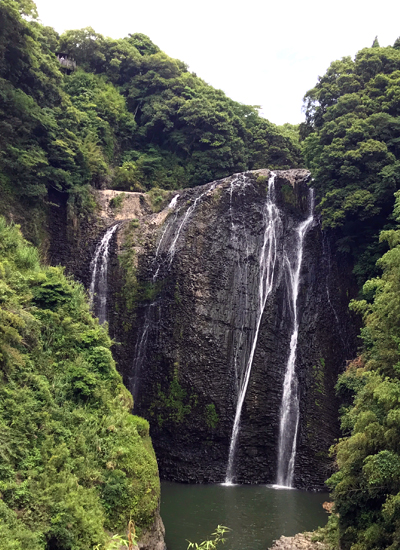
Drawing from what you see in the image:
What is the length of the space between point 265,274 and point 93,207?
883 cm

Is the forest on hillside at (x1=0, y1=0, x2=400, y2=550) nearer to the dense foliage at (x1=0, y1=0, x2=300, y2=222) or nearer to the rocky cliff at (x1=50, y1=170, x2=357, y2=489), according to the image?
the dense foliage at (x1=0, y1=0, x2=300, y2=222)

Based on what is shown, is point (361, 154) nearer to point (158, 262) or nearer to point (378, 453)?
point (158, 262)

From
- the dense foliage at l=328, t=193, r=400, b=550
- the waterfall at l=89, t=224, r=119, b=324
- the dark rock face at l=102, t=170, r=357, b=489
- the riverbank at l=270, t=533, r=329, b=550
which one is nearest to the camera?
the dense foliage at l=328, t=193, r=400, b=550

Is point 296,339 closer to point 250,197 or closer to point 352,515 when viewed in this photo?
point 250,197

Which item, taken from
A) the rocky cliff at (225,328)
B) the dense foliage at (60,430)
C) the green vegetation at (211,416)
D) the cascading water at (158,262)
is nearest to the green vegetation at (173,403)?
the rocky cliff at (225,328)

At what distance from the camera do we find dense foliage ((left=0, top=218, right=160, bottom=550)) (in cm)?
731

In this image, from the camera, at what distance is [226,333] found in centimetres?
1733

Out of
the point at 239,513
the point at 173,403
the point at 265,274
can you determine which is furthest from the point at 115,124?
the point at 239,513

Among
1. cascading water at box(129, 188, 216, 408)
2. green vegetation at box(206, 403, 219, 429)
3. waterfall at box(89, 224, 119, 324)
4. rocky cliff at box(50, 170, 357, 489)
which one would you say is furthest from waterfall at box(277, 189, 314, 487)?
waterfall at box(89, 224, 119, 324)

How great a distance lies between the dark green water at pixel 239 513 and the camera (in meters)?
10.7

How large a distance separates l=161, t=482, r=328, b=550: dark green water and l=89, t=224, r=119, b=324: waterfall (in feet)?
23.4

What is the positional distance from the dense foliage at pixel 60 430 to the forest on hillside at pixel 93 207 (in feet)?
0.10

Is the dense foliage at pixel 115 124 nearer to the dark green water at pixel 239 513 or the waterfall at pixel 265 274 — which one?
the waterfall at pixel 265 274

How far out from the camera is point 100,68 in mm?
29266
